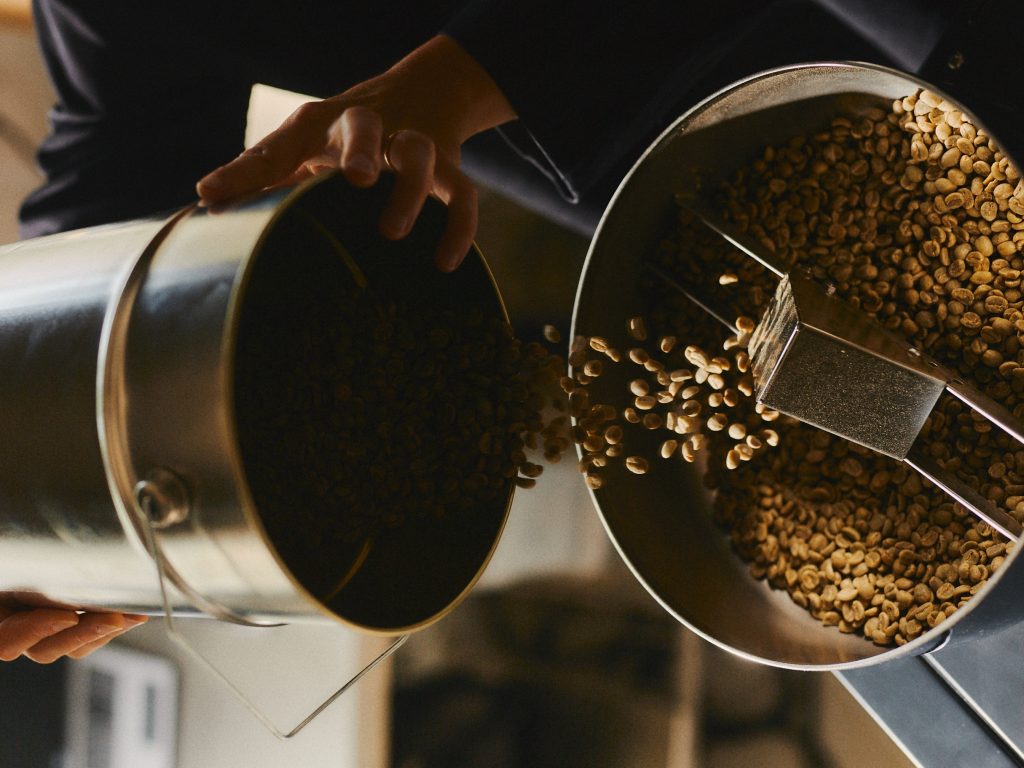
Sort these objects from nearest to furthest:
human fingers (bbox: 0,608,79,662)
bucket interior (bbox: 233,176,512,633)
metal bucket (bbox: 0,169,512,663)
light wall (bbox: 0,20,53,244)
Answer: metal bucket (bbox: 0,169,512,663) → bucket interior (bbox: 233,176,512,633) → human fingers (bbox: 0,608,79,662) → light wall (bbox: 0,20,53,244)

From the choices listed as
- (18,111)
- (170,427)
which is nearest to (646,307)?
(170,427)

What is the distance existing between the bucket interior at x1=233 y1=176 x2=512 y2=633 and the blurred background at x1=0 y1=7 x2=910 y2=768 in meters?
0.39

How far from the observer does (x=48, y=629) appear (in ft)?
2.15

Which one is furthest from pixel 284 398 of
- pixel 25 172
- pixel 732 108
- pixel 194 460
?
pixel 25 172

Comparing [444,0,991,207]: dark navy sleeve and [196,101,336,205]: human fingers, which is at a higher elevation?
[444,0,991,207]: dark navy sleeve

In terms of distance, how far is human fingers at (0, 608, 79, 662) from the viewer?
647mm

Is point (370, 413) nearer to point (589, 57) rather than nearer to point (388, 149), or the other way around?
point (388, 149)

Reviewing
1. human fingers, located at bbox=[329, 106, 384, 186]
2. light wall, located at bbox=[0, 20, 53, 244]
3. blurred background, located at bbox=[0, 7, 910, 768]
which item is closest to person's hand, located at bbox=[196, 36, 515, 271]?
human fingers, located at bbox=[329, 106, 384, 186]

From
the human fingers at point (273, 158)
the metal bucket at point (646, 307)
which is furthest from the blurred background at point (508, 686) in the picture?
the human fingers at point (273, 158)

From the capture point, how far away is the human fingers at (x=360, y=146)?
503mm

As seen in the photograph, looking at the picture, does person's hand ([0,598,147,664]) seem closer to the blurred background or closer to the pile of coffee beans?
the pile of coffee beans

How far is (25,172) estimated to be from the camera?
134 cm

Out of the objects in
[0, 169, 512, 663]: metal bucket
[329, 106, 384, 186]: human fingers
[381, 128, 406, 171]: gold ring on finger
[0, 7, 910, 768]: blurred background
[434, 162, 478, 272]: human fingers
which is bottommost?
[0, 7, 910, 768]: blurred background

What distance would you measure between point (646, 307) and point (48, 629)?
575 millimetres
